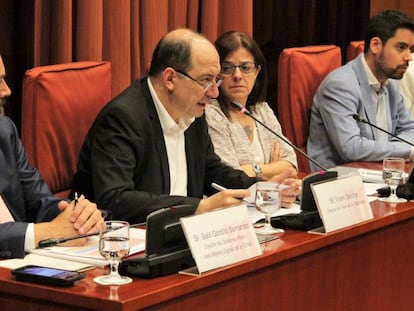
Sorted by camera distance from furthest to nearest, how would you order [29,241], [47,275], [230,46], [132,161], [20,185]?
[230,46] < [132,161] < [20,185] < [29,241] < [47,275]

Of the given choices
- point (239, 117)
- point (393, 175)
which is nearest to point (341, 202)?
point (393, 175)

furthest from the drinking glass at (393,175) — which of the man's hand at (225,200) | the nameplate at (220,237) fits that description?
the nameplate at (220,237)

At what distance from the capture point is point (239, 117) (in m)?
3.53

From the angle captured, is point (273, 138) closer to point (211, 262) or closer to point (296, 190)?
point (296, 190)

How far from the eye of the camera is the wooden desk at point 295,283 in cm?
187

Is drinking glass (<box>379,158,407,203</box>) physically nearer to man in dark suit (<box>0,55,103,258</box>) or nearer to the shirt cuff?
man in dark suit (<box>0,55,103,258</box>)

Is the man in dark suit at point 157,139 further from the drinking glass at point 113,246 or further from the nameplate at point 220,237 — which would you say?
the drinking glass at point 113,246

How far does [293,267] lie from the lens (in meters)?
2.34

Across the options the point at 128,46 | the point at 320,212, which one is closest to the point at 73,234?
the point at 320,212

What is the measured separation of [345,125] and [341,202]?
1.43 metres

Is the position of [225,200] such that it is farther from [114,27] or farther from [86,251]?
[114,27]

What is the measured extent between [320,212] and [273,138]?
3.93ft

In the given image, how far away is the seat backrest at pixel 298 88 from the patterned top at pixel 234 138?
0.40 m

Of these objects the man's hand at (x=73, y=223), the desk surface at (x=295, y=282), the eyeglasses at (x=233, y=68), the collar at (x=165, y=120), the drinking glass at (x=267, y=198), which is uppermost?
the eyeglasses at (x=233, y=68)
